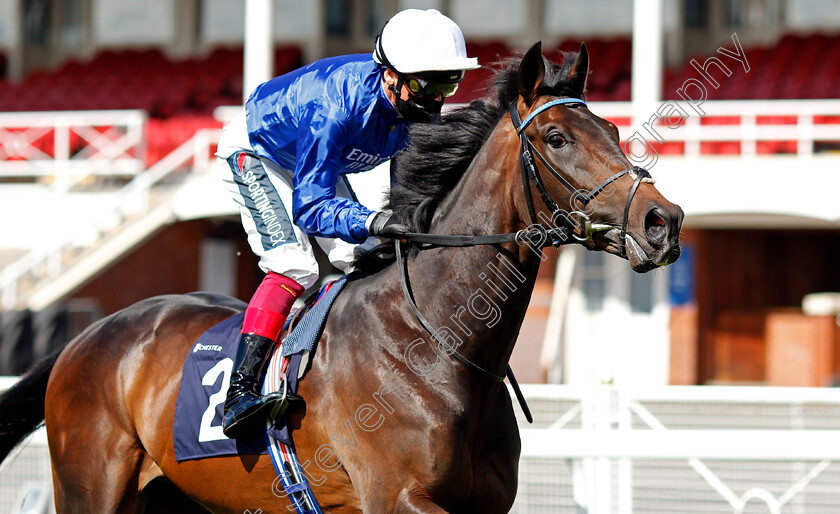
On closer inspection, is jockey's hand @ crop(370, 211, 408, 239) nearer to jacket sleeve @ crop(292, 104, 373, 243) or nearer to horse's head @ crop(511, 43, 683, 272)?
jacket sleeve @ crop(292, 104, 373, 243)

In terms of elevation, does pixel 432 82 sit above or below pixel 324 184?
above

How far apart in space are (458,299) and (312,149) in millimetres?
664

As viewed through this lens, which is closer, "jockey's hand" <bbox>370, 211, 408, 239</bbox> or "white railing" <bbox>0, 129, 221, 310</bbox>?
"jockey's hand" <bbox>370, 211, 408, 239</bbox>

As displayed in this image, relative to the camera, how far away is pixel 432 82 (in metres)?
3.11

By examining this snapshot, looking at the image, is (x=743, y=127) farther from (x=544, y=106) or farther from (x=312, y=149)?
(x=312, y=149)

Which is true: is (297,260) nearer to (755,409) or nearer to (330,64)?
(330,64)

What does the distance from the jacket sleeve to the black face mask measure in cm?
21

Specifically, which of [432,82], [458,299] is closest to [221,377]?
[458,299]

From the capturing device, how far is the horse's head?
256cm

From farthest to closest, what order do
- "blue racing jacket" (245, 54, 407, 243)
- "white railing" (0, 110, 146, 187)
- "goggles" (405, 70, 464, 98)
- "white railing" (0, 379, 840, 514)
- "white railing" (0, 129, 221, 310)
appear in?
"white railing" (0, 110, 146, 187) < "white railing" (0, 129, 221, 310) < "white railing" (0, 379, 840, 514) < "goggles" (405, 70, 464, 98) < "blue racing jacket" (245, 54, 407, 243)

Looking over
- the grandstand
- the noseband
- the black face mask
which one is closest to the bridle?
the noseband

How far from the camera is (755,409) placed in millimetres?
4844

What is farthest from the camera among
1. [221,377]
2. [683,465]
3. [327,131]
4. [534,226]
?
[683,465]

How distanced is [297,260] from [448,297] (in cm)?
61
